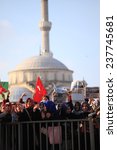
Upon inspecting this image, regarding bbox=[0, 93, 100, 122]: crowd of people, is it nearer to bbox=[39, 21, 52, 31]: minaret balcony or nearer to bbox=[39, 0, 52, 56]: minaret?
bbox=[39, 0, 52, 56]: minaret

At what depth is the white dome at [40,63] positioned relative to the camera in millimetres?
108125

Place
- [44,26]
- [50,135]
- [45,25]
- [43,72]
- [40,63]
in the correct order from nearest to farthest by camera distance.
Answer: [50,135] < [45,25] < [44,26] < [43,72] < [40,63]

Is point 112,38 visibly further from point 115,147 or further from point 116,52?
point 115,147

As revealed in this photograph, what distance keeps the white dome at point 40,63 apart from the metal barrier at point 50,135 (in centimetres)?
10107

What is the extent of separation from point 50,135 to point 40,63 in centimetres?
10242

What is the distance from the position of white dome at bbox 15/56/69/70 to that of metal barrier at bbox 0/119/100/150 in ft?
332

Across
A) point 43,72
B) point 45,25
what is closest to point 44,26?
point 45,25

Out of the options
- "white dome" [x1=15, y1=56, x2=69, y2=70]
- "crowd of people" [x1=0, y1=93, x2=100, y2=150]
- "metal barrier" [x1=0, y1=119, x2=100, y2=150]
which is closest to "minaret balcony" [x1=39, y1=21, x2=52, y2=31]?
"white dome" [x1=15, y1=56, x2=69, y2=70]

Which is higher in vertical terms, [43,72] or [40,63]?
[40,63]

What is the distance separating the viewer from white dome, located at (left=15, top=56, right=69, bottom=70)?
355 ft

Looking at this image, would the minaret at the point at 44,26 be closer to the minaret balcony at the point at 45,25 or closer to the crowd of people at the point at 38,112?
the minaret balcony at the point at 45,25

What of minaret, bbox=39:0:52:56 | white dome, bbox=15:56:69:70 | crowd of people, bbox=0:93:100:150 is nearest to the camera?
crowd of people, bbox=0:93:100:150

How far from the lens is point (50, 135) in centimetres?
629

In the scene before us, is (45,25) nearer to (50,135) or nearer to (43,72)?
(43,72)
